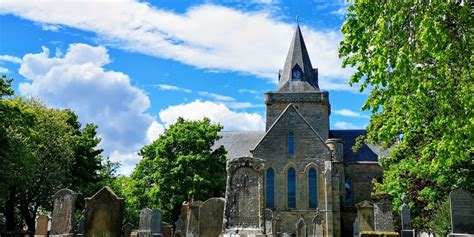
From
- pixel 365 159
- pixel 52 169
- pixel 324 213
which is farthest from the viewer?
pixel 365 159

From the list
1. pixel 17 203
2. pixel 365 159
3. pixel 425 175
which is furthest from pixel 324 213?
pixel 17 203

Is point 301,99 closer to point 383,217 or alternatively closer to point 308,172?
point 308,172

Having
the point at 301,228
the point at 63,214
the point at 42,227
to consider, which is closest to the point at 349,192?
the point at 301,228

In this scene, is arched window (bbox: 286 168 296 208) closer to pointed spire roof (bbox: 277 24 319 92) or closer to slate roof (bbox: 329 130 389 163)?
slate roof (bbox: 329 130 389 163)

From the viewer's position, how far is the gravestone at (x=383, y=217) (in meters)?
19.4

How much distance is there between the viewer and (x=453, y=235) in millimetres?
13281

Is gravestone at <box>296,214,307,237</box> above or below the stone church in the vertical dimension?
below

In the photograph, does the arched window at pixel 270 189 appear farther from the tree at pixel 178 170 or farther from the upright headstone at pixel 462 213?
the upright headstone at pixel 462 213

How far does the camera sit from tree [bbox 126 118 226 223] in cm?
3353

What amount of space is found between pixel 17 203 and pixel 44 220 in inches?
473

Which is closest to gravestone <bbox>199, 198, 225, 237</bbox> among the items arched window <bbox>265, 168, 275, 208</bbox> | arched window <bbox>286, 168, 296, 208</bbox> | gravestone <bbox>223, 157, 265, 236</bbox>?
gravestone <bbox>223, 157, 265, 236</bbox>

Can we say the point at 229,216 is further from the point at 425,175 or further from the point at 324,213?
the point at 324,213

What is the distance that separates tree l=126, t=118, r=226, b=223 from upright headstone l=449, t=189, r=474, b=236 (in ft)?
70.1

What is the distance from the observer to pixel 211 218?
51.1 feet
